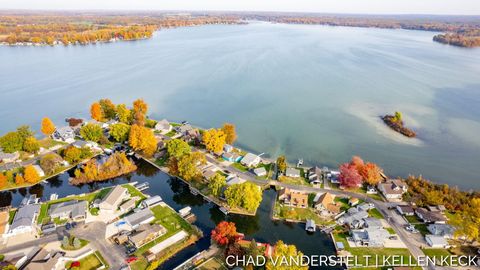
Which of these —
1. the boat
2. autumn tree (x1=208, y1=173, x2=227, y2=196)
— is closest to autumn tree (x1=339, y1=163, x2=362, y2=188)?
the boat

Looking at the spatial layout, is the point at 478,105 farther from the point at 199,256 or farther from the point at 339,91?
the point at 199,256

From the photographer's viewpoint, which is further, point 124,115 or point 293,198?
point 124,115

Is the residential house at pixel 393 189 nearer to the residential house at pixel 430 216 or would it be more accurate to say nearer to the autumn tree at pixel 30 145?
the residential house at pixel 430 216

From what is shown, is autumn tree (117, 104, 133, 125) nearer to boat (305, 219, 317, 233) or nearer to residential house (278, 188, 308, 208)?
residential house (278, 188, 308, 208)

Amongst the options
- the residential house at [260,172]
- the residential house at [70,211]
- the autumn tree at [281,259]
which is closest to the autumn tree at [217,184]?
the residential house at [260,172]

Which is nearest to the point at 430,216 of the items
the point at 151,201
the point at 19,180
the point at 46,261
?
the point at 151,201

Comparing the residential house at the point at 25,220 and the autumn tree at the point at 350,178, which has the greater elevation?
the autumn tree at the point at 350,178

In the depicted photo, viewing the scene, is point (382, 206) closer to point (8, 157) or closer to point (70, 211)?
point (70, 211)
